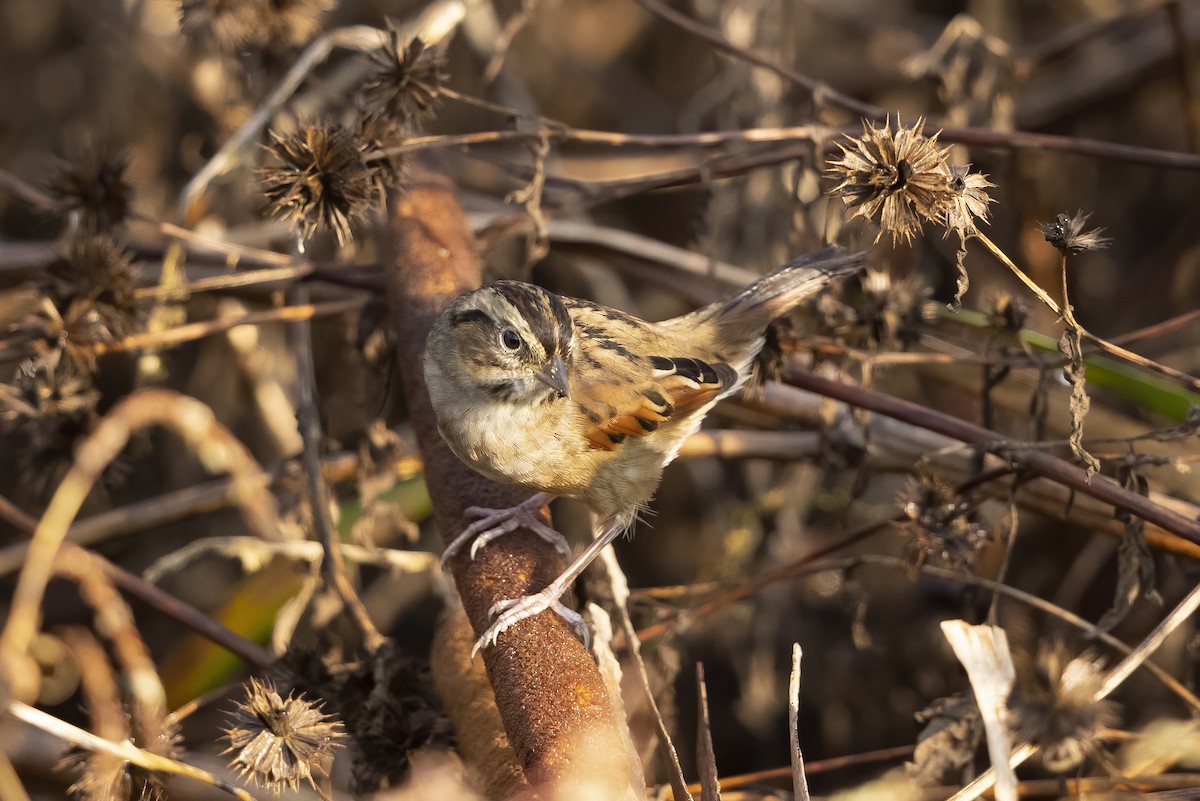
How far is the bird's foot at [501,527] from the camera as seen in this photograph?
9.00 feet

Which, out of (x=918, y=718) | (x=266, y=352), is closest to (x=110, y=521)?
(x=266, y=352)

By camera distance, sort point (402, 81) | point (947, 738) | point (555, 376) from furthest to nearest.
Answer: point (555, 376), point (402, 81), point (947, 738)

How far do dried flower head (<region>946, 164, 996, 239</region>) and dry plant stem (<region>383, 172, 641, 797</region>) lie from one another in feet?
4.04

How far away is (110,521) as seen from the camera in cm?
393

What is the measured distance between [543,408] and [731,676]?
2.84 metres

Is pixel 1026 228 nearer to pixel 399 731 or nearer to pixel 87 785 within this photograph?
pixel 399 731

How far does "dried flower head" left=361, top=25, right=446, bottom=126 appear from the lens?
10.4 feet

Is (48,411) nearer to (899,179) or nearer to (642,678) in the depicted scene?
(642,678)

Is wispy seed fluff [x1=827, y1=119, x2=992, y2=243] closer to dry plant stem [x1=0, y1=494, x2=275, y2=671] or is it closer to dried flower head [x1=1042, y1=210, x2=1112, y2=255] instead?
dried flower head [x1=1042, y1=210, x2=1112, y2=255]

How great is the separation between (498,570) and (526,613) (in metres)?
0.23

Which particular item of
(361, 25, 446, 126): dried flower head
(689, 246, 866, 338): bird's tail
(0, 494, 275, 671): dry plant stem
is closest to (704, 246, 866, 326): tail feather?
(689, 246, 866, 338): bird's tail

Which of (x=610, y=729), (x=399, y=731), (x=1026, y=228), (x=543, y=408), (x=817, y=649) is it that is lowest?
(x=610, y=729)

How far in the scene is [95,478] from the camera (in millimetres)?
3213

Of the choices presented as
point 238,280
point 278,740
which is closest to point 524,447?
point 238,280
